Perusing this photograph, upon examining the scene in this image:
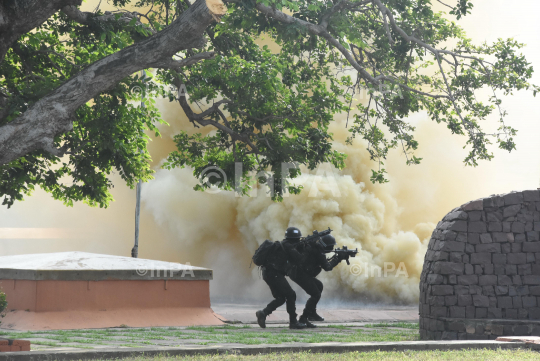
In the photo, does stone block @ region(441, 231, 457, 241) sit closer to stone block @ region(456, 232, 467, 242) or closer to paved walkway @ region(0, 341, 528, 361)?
stone block @ region(456, 232, 467, 242)

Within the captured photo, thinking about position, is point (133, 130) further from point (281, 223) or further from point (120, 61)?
point (281, 223)

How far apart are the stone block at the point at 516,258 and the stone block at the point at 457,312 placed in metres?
1.24

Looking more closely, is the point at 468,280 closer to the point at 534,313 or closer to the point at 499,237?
the point at 499,237

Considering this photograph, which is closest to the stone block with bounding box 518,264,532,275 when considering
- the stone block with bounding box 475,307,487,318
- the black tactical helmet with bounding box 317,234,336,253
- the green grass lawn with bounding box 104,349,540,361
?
the stone block with bounding box 475,307,487,318

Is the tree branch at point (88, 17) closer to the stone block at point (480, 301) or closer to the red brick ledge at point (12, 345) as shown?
the red brick ledge at point (12, 345)

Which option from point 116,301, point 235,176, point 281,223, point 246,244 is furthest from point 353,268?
point 116,301

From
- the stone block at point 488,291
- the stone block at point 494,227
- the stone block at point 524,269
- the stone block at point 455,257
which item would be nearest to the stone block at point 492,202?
the stone block at point 494,227

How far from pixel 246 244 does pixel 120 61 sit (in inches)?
906

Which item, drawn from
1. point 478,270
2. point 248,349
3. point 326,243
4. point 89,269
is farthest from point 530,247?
point 89,269

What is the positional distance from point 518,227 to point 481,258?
90 cm

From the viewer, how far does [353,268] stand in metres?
26.6

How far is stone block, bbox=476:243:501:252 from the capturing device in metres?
9.29

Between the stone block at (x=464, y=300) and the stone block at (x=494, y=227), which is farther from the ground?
the stone block at (x=494, y=227)

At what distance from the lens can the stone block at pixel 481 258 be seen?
926cm
